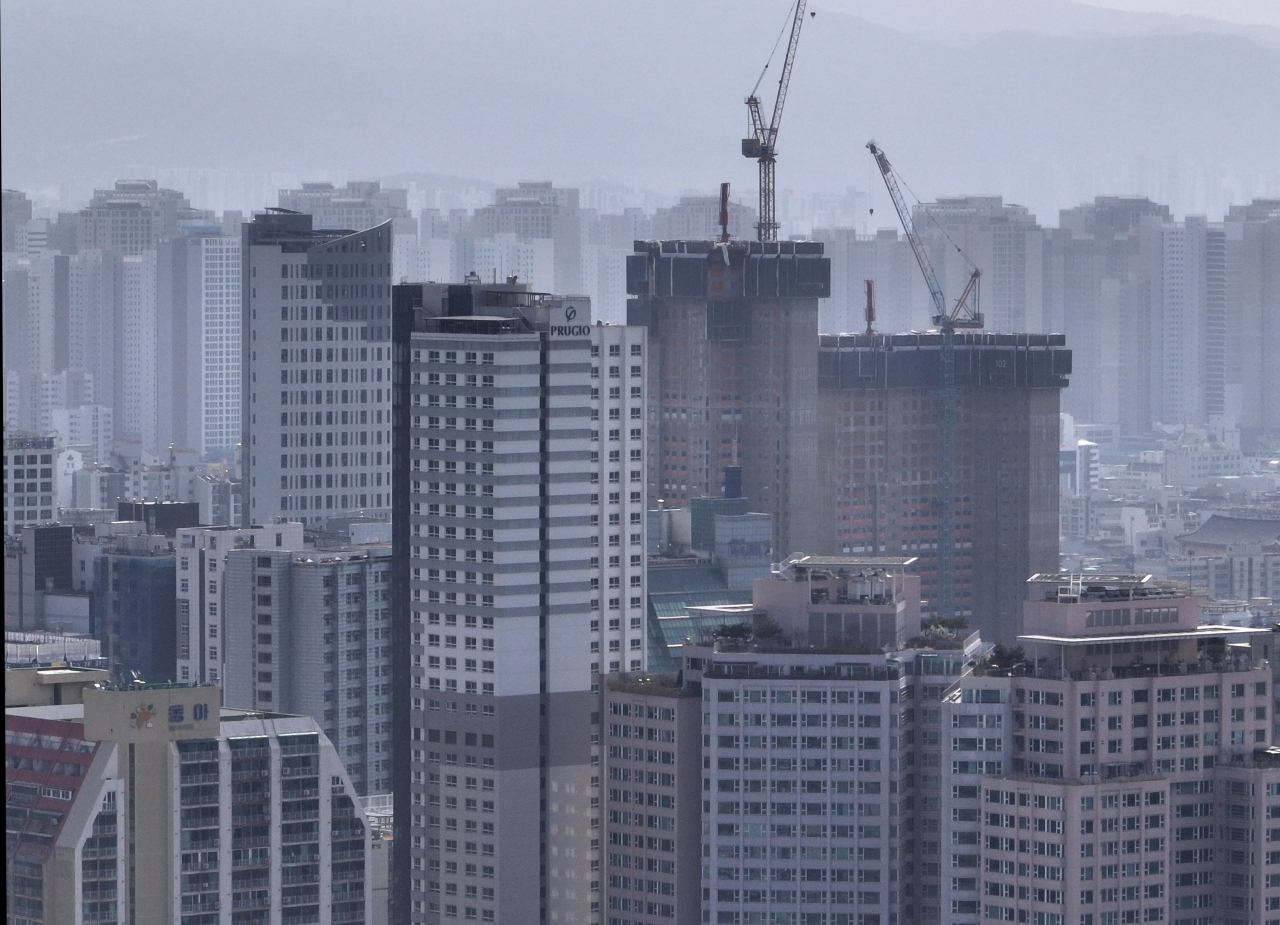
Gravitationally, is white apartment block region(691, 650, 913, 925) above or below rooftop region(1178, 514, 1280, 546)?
below

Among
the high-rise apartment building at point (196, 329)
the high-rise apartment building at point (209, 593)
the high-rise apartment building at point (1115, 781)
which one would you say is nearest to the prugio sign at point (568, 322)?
the high-rise apartment building at point (1115, 781)

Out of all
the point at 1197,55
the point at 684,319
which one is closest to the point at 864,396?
the point at 684,319

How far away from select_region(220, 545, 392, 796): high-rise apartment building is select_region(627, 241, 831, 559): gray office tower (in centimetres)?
778

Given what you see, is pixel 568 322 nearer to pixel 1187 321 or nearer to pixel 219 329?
pixel 219 329

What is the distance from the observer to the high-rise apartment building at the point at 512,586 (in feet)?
46.8

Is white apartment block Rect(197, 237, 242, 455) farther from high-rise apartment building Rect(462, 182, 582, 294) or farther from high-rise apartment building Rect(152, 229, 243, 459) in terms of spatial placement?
high-rise apartment building Rect(462, 182, 582, 294)

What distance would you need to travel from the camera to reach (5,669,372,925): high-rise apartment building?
37.7 feet

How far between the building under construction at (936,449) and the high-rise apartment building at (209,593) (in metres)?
8.41

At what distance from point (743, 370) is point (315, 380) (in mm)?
4418

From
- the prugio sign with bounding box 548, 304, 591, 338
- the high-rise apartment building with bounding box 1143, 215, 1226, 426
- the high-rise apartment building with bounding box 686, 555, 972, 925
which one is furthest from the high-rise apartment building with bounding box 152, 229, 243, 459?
the high-rise apartment building with bounding box 686, 555, 972, 925

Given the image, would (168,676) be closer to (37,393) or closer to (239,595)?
(239,595)

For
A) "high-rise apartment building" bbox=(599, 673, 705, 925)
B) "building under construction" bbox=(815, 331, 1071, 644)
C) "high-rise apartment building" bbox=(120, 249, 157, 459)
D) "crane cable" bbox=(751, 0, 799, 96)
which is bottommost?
"high-rise apartment building" bbox=(599, 673, 705, 925)

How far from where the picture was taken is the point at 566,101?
152 feet

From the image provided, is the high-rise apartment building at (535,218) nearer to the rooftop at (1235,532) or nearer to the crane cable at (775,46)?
the crane cable at (775,46)
